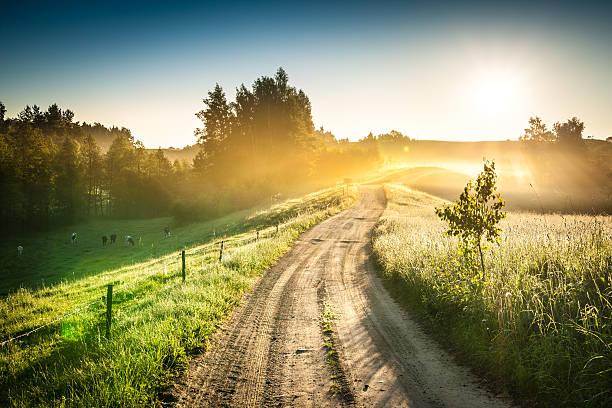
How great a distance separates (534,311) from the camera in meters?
5.66

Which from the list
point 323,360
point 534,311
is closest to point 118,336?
point 323,360

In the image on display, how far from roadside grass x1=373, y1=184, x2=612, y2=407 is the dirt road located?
0.68m

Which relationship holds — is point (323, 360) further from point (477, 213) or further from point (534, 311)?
point (477, 213)

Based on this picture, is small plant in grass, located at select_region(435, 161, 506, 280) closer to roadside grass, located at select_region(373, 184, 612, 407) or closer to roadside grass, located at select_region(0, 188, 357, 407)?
roadside grass, located at select_region(373, 184, 612, 407)

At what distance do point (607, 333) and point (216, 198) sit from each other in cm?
4821

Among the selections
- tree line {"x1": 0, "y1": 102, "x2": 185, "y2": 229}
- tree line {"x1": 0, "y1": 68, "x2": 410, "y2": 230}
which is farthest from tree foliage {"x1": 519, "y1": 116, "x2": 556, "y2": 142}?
tree line {"x1": 0, "y1": 102, "x2": 185, "y2": 229}

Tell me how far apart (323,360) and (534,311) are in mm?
4567

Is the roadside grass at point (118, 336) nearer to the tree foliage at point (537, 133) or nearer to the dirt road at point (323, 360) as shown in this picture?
the dirt road at point (323, 360)

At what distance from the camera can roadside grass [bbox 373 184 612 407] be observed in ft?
14.5

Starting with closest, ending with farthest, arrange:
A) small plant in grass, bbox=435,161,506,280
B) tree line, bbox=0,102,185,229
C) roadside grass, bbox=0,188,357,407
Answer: roadside grass, bbox=0,188,357,407 → small plant in grass, bbox=435,161,506,280 → tree line, bbox=0,102,185,229

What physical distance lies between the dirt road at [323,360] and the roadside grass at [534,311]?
678 millimetres

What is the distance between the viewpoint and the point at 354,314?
8477 millimetres

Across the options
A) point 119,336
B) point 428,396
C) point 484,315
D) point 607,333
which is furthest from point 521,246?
point 119,336

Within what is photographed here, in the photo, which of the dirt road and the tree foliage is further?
the tree foliage
